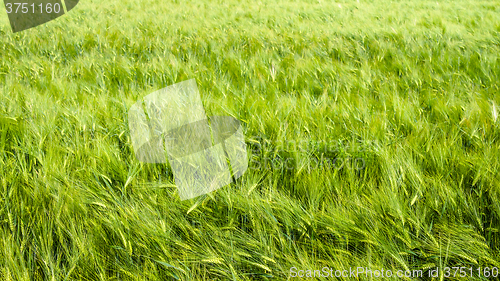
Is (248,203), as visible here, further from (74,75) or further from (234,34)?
(234,34)

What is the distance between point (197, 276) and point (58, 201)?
40cm

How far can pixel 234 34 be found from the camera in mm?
2881
